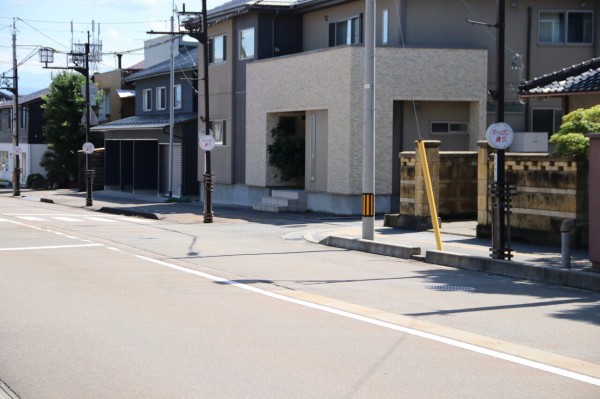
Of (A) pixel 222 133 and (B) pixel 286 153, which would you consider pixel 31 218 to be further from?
(A) pixel 222 133

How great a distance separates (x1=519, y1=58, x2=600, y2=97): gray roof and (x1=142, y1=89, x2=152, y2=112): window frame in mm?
32847

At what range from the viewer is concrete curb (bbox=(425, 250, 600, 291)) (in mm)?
15078

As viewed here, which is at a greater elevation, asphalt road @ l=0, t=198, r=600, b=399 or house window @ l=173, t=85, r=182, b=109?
house window @ l=173, t=85, r=182, b=109

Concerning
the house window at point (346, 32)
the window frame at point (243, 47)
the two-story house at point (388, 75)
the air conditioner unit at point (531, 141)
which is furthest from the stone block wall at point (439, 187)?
the window frame at point (243, 47)

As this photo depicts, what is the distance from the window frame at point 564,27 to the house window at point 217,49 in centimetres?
1384

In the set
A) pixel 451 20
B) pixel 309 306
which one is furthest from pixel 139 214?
pixel 309 306

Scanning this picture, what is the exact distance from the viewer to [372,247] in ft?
68.7

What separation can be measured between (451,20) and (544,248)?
49.0ft

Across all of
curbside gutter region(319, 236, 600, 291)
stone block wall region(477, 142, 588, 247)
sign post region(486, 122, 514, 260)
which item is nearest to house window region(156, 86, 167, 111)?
curbside gutter region(319, 236, 600, 291)

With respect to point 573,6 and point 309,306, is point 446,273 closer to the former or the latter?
point 309,306

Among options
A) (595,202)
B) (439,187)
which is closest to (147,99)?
(439,187)

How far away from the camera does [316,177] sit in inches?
1334

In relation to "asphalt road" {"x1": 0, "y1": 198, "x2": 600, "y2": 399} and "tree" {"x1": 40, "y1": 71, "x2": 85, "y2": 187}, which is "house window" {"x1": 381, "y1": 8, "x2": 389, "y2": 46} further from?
"tree" {"x1": 40, "y1": 71, "x2": 85, "y2": 187}

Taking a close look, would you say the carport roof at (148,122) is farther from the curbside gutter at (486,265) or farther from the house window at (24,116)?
the curbside gutter at (486,265)
